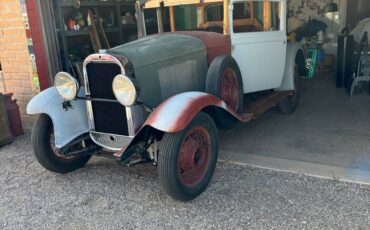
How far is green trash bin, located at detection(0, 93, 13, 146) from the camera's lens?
4.94m

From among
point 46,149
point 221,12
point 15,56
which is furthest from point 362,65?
point 15,56

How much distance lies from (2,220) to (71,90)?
1.23m

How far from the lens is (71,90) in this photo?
3422mm

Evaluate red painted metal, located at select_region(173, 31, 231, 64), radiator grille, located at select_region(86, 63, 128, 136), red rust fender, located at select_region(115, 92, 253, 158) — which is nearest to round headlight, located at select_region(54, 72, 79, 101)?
radiator grille, located at select_region(86, 63, 128, 136)

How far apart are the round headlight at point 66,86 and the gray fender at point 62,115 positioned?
0.62 ft

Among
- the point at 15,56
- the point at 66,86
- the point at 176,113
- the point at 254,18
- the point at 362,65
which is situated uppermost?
the point at 254,18

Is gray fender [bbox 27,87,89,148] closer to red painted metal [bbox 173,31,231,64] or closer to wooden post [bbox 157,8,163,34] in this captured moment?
red painted metal [bbox 173,31,231,64]

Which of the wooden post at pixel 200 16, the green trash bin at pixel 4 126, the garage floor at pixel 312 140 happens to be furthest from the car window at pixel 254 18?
the green trash bin at pixel 4 126

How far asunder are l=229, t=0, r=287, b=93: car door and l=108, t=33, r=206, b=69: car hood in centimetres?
61

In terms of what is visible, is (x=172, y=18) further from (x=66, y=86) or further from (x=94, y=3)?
(x=94, y=3)

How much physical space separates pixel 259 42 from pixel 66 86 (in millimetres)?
2385

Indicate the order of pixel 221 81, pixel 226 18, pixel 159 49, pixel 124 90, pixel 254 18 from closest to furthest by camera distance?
pixel 124 90, pixel 159 49, pixel 221 81, pixel 226 18, pixel 254 18

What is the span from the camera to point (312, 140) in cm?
450

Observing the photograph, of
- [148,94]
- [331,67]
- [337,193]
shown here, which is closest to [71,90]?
[148,94]
